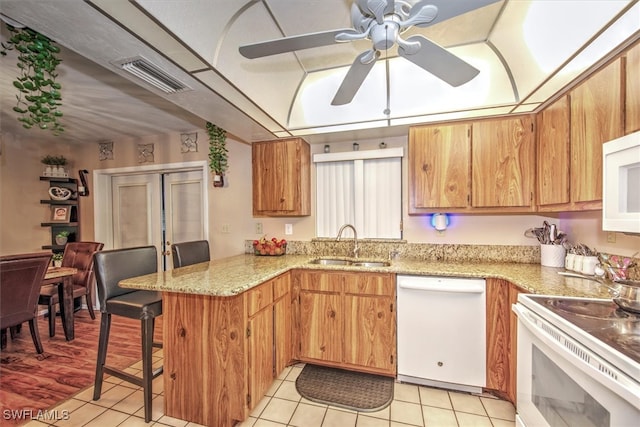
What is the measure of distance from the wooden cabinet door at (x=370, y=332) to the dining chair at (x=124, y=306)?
4.47 ft

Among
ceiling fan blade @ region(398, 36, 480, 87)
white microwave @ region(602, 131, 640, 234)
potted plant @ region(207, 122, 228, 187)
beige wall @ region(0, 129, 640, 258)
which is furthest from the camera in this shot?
potted plant @ region(207, 122, 228, 187)

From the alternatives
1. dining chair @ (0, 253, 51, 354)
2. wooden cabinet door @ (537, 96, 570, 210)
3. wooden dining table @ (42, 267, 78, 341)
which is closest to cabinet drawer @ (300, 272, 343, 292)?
wooden cabinet door @ (537, 96, 570, 210)

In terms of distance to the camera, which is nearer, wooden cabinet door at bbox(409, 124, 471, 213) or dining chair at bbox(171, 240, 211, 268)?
wooden cabinet door at bbox(409, 124, 471, 213)

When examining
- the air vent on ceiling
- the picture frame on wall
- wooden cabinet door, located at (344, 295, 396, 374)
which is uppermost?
the air vent on ceiling

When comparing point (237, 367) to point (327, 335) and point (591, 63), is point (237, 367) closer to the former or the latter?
point (327, 335)

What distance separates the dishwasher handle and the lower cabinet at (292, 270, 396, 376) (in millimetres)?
176

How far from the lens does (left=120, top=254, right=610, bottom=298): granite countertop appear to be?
4.91 ft

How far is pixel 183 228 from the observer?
3.50m

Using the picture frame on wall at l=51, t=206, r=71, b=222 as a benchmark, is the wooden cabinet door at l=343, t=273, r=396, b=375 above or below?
below

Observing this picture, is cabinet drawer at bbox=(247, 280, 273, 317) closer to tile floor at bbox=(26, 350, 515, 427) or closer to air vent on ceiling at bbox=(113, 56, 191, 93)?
tile floor at bbox=(26, 350, 515, 427)

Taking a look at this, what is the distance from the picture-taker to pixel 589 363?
90 centimetres

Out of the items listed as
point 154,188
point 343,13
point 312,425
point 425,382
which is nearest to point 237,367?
point 312,425

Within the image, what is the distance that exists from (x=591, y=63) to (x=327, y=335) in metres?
2.41

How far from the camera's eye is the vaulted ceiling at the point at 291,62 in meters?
1.20
